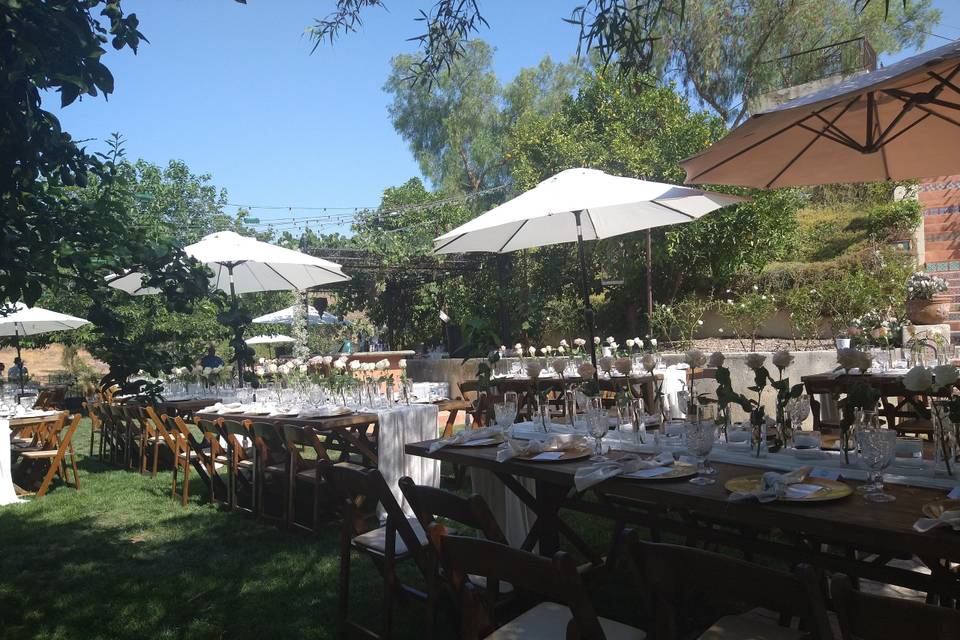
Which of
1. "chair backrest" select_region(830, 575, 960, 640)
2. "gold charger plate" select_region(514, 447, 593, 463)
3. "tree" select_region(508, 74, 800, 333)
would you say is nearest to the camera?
"chair backrest" select_region(830, 575, 960, 640)

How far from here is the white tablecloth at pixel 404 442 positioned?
5340 millimetres

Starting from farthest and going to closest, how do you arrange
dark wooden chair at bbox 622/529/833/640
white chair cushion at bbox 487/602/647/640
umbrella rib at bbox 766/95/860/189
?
umbrella rib at bbox 766/95/860/189, white chair cushion at bbox 487/602/647/640, dark wooden chair at bbox 622/529/833/640

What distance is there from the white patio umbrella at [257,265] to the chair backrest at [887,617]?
21.7ft

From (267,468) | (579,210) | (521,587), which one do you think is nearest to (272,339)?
(267,468)

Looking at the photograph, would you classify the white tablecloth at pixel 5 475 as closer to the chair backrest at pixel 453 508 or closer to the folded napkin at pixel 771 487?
the chair backrest at pixel 453 508

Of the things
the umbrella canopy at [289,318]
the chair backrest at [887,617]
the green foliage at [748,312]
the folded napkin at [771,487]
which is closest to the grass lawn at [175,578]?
the folded napkin at [771,487]

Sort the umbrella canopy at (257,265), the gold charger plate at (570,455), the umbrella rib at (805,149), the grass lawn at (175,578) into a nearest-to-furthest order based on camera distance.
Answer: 1. the gold charger plate at (570,455)
2. the grass lawn at (175,578)
3. the umbrella rib at (805,149)
4. the umbrella canopy at (257,265)

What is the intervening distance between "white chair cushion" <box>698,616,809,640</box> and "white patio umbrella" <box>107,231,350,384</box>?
6.01 meters

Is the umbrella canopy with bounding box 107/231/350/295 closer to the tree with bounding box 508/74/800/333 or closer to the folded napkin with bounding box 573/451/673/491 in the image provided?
the folded napkin with bounding box 573/451/673/491

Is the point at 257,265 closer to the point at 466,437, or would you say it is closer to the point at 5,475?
the point at 5,475

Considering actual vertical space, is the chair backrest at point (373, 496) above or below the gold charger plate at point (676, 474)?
below

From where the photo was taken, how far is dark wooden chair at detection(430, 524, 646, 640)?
1752mm

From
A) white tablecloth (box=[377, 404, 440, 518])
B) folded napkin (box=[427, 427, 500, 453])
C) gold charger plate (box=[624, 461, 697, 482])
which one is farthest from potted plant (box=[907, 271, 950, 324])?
gold charger plate (box=[624, 461, 697, 482])

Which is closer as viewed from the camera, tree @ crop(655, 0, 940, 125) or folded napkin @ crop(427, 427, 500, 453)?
folded napkin @ crop(427, 427, 500, 453)
